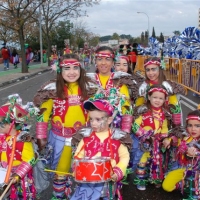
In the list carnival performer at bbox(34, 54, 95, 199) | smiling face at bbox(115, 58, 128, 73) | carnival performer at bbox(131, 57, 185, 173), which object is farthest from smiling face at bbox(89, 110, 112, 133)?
smiling face at bbox(115, 58, 128, 73)

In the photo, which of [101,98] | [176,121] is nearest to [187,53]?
[176,121]

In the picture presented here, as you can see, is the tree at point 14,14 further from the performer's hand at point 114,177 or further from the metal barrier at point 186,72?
the performer's hand at point 114,177

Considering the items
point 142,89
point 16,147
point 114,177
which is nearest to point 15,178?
point 16,147

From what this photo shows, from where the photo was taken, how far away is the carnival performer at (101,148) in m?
3.02

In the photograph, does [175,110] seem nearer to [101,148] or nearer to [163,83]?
[163,83]

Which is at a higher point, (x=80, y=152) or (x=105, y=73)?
(x=105, y=73)

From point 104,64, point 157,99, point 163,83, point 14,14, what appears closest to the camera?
point 104,64

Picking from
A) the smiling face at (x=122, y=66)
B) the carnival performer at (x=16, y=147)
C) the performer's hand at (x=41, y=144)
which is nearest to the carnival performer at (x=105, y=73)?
the performer's hand at (x=41, y=144)

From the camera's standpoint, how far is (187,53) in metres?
13.6

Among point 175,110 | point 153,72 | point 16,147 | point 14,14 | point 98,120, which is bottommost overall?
point 16,147

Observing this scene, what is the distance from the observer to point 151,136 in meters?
4.22

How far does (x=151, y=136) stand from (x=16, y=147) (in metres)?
1.72

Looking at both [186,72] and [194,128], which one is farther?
[186,72]

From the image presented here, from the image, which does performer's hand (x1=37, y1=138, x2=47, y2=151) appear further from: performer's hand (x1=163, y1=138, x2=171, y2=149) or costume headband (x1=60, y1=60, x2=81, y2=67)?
performer's hand (x1=163, y1=138, x2=171, y2=149)
